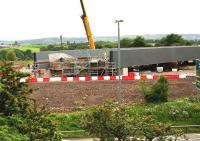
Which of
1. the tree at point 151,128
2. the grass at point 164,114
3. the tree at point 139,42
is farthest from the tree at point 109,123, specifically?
the tree at point 139,42

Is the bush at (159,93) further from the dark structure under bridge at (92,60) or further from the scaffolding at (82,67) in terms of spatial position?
the scaffolding at (82,67)

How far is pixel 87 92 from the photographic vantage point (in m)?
43.1

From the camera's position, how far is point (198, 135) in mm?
31219

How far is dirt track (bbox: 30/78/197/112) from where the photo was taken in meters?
39.2


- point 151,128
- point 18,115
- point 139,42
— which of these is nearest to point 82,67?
point 151,128

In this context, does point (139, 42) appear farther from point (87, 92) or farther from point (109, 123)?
point (109, 123)

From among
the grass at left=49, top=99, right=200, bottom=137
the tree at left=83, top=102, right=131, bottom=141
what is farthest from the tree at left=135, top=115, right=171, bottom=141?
the grass at left=49, top=99, right=200, bottom=137

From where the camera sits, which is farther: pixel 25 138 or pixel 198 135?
pixel 198 135

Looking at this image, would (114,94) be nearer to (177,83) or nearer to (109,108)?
(177,83)

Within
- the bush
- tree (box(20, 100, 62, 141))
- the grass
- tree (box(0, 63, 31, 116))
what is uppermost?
tree (box(0, 63, 31, 116))

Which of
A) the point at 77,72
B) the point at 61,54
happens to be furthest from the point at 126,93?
the point at 61,54

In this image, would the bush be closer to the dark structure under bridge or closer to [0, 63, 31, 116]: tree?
the dark structure under bridge

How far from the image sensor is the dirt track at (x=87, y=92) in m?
39.2

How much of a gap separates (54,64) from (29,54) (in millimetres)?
66724
